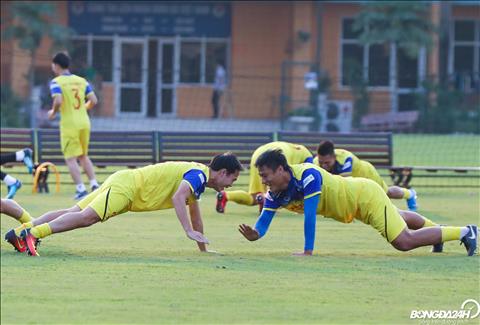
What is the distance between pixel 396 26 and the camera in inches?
1681

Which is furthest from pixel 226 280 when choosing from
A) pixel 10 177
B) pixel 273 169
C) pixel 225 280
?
pixel 10 177

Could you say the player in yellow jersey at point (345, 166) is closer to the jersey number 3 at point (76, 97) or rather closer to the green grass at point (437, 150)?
the jersey number 3 at point (76, 97)

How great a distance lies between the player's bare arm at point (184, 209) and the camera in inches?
487

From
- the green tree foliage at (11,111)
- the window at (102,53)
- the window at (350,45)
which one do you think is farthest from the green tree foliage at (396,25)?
the green tree foliage at (11,111)

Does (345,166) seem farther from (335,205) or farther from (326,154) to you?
(335,205)

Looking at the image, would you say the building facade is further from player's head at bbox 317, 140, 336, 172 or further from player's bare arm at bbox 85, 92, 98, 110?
player's head at bbox 317, 140, 336, 172

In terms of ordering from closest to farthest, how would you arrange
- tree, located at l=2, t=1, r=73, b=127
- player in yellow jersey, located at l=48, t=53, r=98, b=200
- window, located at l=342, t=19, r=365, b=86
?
player in yellow jersey, located at l=48, t=53, r=98, b=200
tree, located at l=2, t=1, r=73, b=127
window, located at l=342, t=19, r=365, b=86

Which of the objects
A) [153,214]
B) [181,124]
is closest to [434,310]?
[153,214]

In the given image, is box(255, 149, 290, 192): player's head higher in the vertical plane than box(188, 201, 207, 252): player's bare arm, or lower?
higher

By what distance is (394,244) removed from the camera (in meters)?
12.8

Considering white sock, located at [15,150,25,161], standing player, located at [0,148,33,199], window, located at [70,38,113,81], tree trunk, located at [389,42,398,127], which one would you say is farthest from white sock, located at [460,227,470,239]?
window, located at [70,38,113,81]

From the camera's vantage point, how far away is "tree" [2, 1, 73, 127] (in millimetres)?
40094

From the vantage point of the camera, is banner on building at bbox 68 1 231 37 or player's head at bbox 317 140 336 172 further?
banner on building at bbox 68 1 231 37

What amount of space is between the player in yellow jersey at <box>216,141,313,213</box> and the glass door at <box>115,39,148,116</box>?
17.3 m
